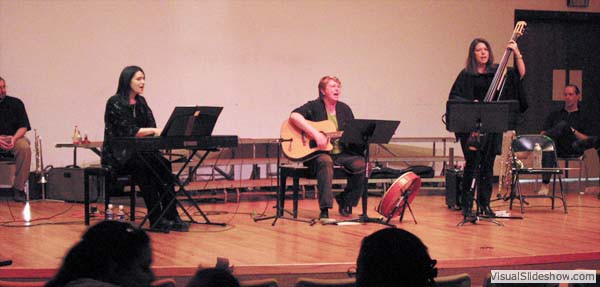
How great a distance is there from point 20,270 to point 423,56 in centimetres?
696

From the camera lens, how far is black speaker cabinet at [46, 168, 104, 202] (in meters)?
8.36

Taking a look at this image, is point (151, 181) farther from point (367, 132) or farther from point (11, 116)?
point (11, 116)

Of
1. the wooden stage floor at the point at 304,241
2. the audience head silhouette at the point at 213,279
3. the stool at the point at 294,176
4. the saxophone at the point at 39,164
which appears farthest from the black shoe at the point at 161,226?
the audience head silhouette at the point at 213,279

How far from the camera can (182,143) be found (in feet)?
20.4

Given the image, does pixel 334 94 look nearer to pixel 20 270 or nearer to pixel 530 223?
pixel 530 223

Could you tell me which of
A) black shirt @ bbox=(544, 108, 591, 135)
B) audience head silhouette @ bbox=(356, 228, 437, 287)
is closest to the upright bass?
black shirt @ bbox=(544, 108, 591, 135)

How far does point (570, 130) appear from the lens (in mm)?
9562

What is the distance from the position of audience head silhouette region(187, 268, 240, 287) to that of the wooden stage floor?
2.72m

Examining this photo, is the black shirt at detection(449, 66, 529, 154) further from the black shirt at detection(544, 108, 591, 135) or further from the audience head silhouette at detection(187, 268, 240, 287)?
the audience head silhouette at detection(187, 268, 240, 287)

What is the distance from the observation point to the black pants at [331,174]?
23.0 feet

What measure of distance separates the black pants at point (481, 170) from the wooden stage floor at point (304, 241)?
0.26 meters

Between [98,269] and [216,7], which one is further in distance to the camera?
[216,7]

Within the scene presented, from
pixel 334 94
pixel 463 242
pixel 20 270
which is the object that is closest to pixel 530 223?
pixel 463 242

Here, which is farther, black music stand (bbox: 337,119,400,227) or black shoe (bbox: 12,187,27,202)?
black shoe (bbox: 12,187,27,202)
